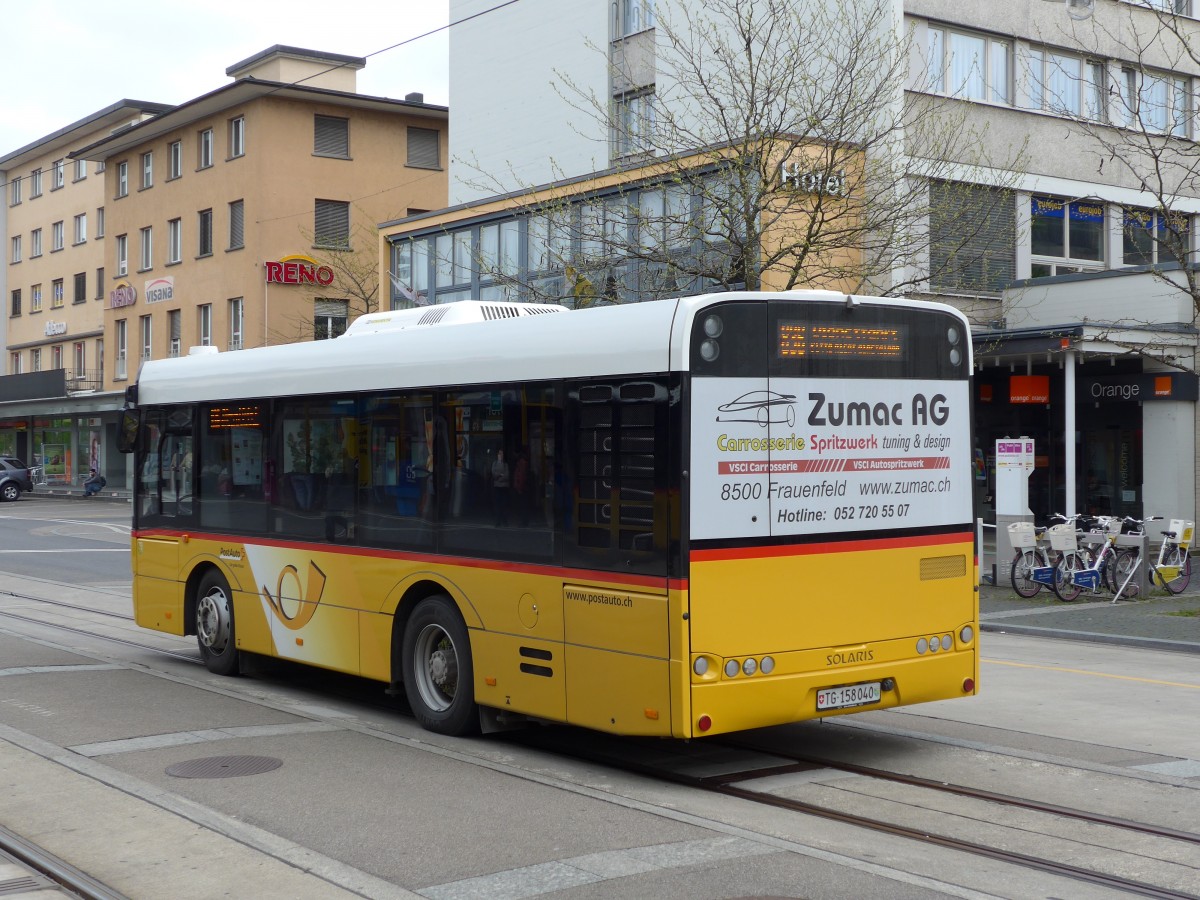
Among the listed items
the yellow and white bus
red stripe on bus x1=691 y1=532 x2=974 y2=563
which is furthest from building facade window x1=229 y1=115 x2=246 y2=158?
red stripe on bus x1=691 y1=532 x2=974 y2=563

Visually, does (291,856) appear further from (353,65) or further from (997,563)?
(353,65)

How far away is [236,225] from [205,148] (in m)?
3.94

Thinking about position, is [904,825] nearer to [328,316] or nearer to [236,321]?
[328,316]

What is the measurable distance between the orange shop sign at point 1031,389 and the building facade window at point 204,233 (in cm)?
3032

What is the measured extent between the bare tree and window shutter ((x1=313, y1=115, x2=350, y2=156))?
24513mm

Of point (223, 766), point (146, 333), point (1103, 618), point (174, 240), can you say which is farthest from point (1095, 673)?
point (146, 333)

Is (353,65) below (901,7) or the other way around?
the other way around

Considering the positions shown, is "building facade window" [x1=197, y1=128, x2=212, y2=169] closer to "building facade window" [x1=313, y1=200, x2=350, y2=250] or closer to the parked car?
"building facade window" [x1=313, y1=200, x2=350, y2=250]

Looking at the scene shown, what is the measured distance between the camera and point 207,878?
5926mm

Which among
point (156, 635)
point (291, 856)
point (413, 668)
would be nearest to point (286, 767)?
point (413, 668)

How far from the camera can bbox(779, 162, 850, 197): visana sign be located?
19906 mm

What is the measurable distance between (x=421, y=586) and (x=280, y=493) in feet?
6.82

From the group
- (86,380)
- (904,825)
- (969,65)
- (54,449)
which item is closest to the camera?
(904,825)

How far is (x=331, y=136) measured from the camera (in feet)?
159
